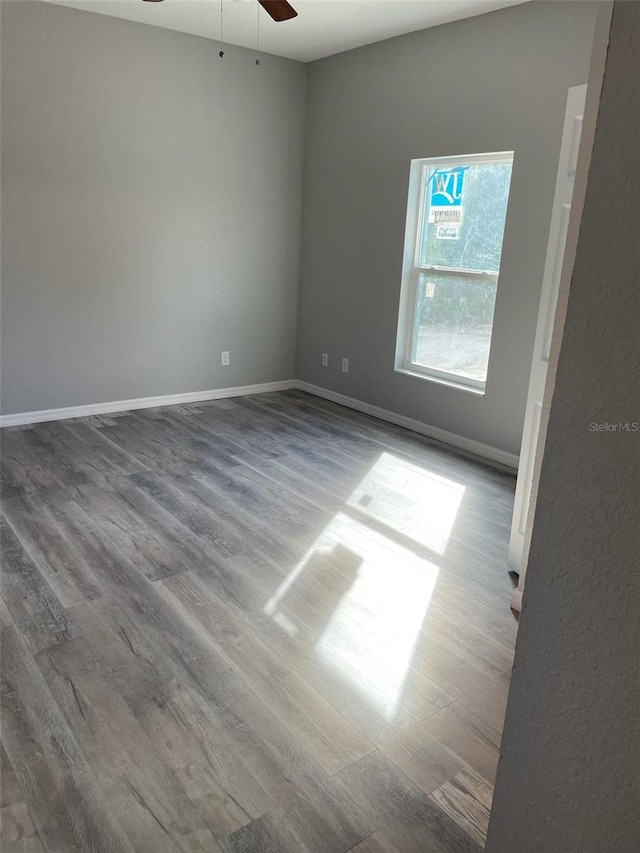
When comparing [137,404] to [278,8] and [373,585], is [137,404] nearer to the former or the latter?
[373,585]

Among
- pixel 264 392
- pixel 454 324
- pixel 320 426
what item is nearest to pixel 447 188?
pixel 454 324

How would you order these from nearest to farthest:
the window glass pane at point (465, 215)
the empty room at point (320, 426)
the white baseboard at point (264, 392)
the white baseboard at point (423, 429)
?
the empty room at point (320, 426), the window glass pane at point (465, 215), the white baseboard at point (423, 429), the white baseboard at point (264, 392)

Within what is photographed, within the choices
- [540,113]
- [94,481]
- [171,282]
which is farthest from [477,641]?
[171,282]

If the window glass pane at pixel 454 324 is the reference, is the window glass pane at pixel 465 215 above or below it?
above

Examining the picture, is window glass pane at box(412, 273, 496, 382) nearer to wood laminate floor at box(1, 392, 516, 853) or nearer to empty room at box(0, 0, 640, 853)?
empty room at box(0, 0, 640, 853)

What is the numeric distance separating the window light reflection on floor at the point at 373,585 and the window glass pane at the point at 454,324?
44.4 inches

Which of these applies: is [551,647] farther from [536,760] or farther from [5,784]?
[5,784]

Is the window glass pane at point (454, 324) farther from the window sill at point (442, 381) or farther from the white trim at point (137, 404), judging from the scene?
the white trim at point (137, 404)

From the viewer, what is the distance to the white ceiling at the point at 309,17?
12.7 feet

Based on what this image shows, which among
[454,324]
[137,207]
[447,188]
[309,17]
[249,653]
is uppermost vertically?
[309,17]

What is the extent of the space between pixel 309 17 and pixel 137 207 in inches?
69.8

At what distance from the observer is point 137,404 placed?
16.9 ft

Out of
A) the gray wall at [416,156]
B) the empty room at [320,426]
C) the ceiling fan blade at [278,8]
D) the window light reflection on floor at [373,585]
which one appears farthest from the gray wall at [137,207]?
the window light reflection on floor at [373,585]

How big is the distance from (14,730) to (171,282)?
3830 mm
